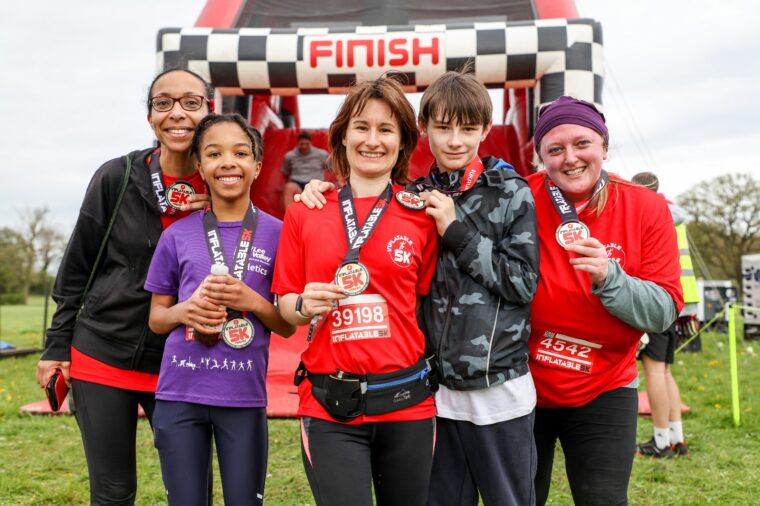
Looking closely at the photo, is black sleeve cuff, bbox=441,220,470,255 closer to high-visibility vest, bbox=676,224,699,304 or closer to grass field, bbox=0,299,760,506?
grass field, bbox=0,299,760,506

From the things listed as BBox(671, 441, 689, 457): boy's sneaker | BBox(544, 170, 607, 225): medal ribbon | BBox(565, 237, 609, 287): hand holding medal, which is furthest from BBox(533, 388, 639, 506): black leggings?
A: BBox(671, 441, 689, 457): boy's sneaker

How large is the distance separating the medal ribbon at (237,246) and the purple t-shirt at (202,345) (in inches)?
0.6

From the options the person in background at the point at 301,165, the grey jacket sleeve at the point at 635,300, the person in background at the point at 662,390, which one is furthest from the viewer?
the person in background at the point at 301,165

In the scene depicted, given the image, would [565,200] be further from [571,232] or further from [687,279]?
[687,279]

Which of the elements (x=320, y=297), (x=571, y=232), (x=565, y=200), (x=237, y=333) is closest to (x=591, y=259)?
(x=571, y=232)

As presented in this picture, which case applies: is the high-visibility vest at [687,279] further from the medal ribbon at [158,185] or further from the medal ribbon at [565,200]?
the medal ribbon at [158,185]

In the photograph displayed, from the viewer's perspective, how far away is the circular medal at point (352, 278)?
177 centimetres

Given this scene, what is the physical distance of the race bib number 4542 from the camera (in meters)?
2.01

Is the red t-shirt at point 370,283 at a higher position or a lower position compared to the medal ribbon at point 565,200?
lower

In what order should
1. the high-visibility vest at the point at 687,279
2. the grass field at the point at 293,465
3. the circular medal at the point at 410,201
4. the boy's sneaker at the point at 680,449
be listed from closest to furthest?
1. the circular medal at the point at 410,201
2. the grass field at the point at 293,465
3. the boy's sneaker at the point at 680,449
4. the high-visibility vest at the point at 687,279

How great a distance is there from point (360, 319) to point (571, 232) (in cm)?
68

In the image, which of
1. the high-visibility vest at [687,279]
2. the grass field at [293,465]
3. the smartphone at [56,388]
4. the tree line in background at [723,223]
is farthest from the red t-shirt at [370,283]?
the tree line in background at [723,223]

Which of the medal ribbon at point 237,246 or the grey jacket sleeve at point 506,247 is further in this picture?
the medal ribbon at point 237,246

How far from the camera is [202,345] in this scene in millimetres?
1988
